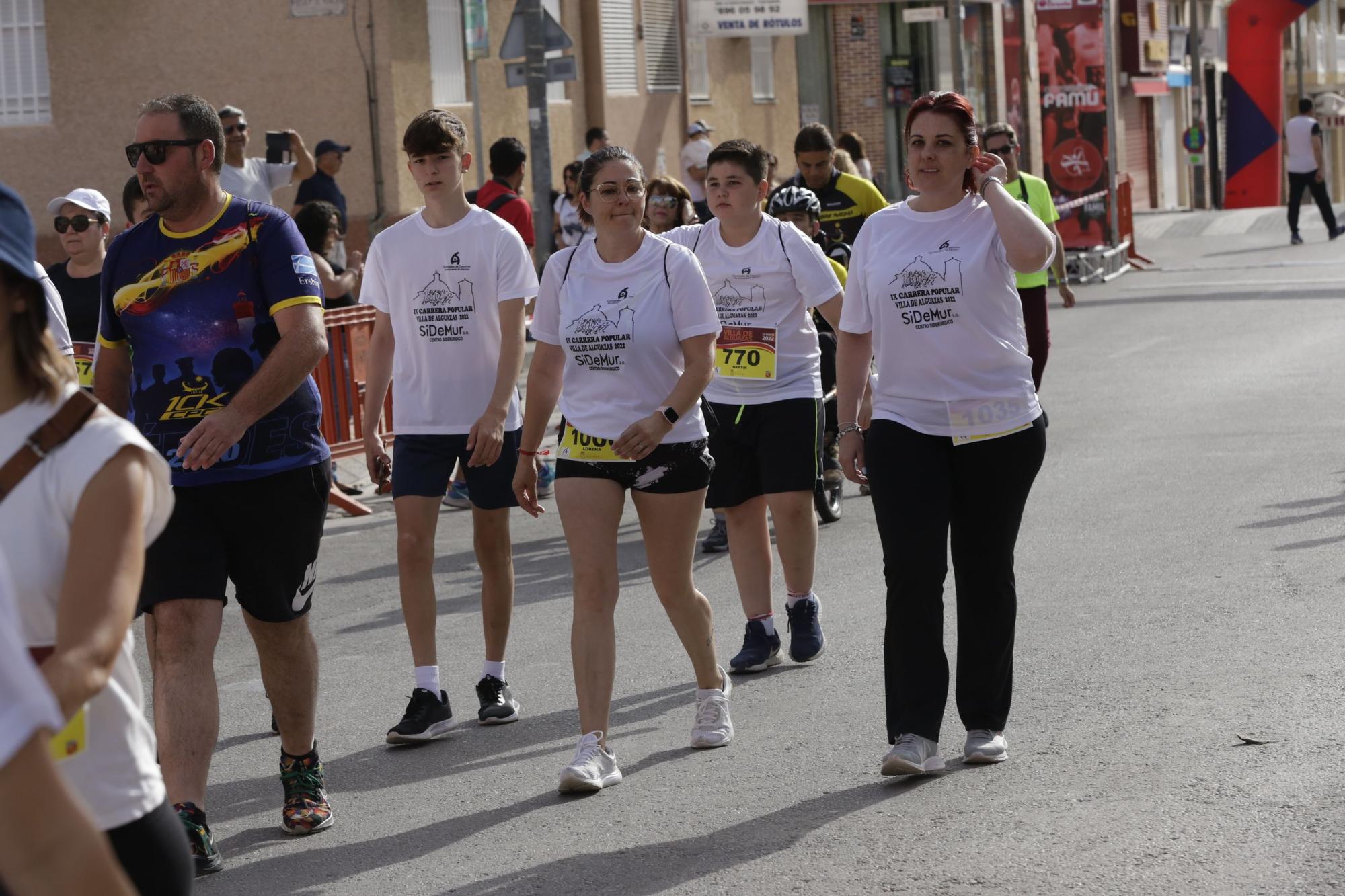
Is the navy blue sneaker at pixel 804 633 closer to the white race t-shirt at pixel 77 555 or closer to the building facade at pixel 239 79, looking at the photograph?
the white race t-shirt at pixel 77 555

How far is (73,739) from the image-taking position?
272 centimetres

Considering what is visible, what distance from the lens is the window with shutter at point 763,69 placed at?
33875 millimetres

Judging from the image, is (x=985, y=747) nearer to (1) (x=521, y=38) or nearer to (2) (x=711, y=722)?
(2) (x=711, y=722)

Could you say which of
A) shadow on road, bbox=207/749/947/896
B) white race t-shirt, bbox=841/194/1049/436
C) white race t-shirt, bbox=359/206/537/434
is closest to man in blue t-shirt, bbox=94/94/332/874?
shadow on road, bbox=207/749/947/896

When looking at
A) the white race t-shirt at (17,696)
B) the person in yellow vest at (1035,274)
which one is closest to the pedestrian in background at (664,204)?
the person in yellow vest at (1035,274)

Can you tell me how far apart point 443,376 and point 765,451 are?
140cm

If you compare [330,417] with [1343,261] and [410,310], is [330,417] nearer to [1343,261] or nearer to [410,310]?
[410,310]

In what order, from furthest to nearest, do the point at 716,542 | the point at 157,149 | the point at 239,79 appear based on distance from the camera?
the point at 239,79 < the point at 716,542 < the point at 157,149

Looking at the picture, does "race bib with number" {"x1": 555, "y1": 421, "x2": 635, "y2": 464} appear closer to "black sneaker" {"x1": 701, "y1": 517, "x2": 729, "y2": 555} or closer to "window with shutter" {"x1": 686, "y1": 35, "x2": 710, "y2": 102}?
"black sneaker" {"x1": 701, "y1": 517, "x2": 729, "y2": 555}

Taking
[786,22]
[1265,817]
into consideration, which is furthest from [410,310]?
[786,22]

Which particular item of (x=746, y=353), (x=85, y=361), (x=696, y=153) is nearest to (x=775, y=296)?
(x=746, y=353)

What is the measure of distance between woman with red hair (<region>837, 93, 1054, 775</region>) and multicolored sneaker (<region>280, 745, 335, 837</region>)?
1.62 meters

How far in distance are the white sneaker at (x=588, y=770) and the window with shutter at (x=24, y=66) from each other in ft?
59.9

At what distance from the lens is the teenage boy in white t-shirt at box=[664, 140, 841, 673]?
24.3ft
